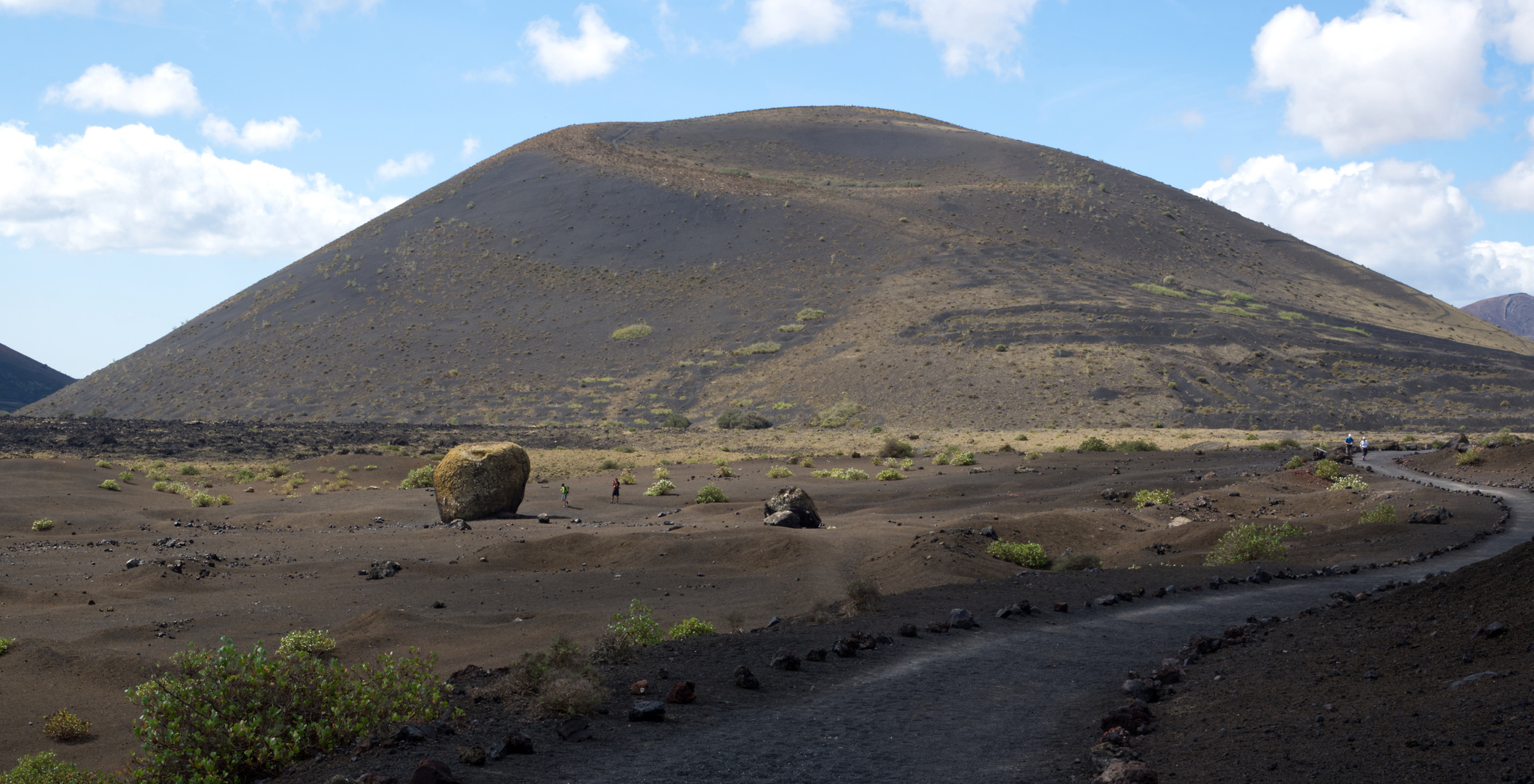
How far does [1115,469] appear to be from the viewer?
2933 cm

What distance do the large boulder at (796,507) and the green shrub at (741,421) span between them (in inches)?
1223

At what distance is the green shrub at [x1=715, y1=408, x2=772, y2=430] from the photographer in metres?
52.0

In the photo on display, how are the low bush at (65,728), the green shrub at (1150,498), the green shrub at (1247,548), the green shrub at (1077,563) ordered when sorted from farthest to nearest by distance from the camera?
1. the green shrub at (1150,498)
2. the green shrub at (1077,563)
3. the green shrub at (1247,548)
4. the low bush at (65,728)

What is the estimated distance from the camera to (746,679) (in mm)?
7512

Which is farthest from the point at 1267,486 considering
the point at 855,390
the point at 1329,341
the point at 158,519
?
the point at 1329,341

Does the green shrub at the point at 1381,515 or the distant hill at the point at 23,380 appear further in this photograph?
the distant hill at the point at 23,380

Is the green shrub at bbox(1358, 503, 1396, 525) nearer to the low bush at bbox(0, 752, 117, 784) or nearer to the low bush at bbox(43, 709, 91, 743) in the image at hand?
the low bush at bbox(0, 752, 117, 784)

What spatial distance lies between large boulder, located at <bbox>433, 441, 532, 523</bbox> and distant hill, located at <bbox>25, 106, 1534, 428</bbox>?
107 ft

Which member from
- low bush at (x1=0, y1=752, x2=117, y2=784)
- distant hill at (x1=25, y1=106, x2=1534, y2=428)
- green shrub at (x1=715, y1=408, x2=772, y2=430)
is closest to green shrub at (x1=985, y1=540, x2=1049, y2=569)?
low bush at (x1=0, y1=752, x2=117, y2=784)

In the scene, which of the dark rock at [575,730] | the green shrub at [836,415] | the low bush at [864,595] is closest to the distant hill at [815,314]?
the green shrub at [836,415]

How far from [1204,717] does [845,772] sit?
2.62 meters

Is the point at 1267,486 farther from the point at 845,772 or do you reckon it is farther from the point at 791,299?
the point at 791,299

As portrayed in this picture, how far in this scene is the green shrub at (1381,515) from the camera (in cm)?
1636

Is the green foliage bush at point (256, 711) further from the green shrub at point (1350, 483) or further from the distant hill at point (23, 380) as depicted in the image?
the distant hill at point (23, 380)
